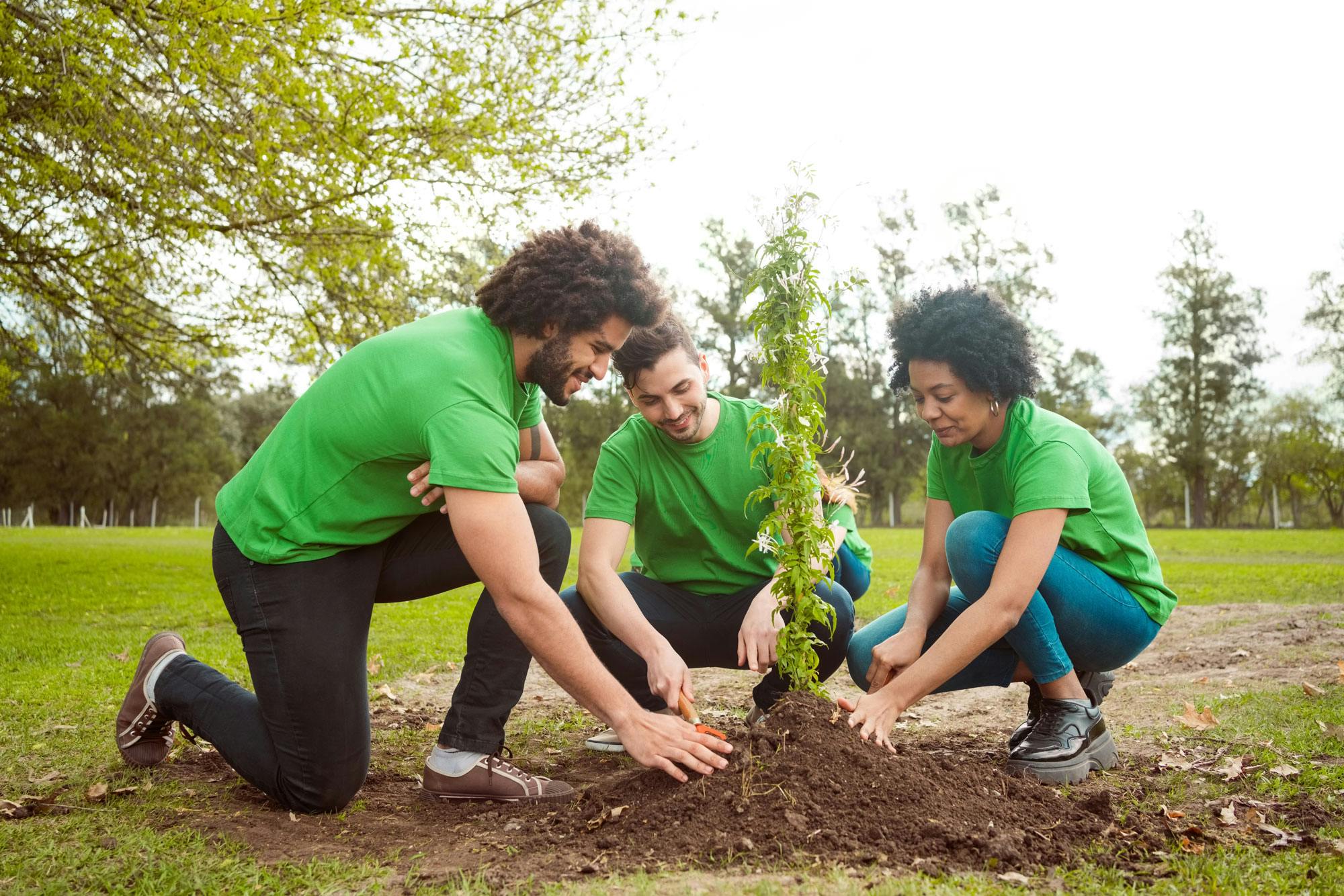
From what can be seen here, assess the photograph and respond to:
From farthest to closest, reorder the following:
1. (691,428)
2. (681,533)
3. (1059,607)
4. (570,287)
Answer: (681,533) < (691,428) < (1059,607) < (570,287)

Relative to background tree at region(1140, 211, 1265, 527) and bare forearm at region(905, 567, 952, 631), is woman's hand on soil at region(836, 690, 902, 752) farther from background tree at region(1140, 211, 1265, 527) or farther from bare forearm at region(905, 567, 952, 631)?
background tree at region(1140, 211, 1265, 527)

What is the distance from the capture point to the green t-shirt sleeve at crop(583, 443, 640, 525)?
4.06 meters

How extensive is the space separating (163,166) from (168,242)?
1.08 m

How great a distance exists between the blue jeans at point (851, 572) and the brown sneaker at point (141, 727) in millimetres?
2833

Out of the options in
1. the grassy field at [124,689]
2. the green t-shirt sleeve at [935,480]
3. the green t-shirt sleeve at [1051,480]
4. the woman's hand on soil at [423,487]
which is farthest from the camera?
the green t-shirt sleeve at [935,480]

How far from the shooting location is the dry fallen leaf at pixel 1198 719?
170 inches

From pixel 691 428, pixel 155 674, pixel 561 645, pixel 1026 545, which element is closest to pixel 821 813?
pixel 561 645

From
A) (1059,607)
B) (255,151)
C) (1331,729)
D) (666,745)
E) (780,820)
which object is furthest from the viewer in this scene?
(255,151)

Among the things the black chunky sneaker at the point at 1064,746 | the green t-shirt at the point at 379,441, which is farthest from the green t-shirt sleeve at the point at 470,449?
the black chunky sneaker at the point at 1064,746

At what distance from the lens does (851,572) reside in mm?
4465

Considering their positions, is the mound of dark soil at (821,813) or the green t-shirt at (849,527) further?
the green t-shirt at (849,527)

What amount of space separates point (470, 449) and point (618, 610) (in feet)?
3.87

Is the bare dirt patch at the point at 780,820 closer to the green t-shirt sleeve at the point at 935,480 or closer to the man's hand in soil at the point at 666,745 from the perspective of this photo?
the man's hand in soil at the point at 666,745

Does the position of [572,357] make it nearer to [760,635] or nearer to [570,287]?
[570,287]
